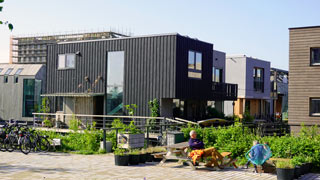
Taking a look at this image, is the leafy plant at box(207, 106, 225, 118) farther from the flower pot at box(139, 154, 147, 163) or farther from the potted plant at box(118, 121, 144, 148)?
the flower pot at box(139, 154, 147, 163)

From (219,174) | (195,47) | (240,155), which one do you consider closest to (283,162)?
(219,174)

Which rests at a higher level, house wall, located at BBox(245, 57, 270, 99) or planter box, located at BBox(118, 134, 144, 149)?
house wall, located at BBox(245, 57, 270, 99)

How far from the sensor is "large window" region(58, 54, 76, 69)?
2883 cm

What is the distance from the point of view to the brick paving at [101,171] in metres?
11.0

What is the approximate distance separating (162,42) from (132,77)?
2897mm

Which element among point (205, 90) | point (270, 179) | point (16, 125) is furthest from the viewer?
point (205, 90)

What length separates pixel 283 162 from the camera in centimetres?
1084

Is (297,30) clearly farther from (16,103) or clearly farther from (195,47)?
(16,103)

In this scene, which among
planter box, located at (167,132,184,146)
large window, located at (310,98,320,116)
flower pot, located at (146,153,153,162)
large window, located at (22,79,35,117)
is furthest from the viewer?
large window, located at (22,79,35,117)

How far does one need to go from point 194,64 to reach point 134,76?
12.0 ft

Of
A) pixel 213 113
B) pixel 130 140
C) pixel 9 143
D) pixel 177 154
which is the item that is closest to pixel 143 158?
pixel 177 154

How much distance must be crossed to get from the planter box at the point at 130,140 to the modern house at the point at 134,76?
934 centimetres

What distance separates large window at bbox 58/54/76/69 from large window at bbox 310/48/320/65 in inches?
570

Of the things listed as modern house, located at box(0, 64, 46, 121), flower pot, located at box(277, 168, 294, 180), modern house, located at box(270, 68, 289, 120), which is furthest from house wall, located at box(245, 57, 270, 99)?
flower pot, located at box(277, 168, 294, 180)
